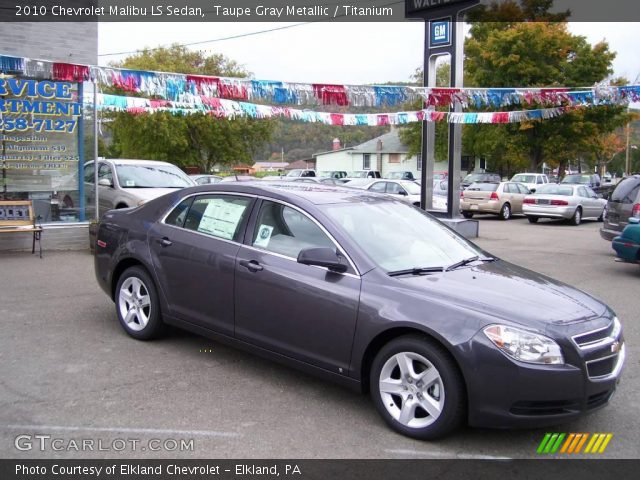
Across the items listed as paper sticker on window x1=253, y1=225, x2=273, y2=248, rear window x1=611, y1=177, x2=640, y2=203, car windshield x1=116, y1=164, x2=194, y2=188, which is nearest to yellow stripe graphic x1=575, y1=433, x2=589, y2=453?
paper sticker on window x1=253, y1=225, x2=273, y2=248

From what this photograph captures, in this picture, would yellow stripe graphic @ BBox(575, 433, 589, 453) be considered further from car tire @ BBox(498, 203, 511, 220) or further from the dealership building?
car tire @ BBox(498, 203, 511, 220)

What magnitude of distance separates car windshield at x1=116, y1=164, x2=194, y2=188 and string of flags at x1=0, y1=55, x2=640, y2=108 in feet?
6.02

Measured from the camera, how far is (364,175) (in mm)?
45500

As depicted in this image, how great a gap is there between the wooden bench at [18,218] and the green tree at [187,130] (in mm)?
23445

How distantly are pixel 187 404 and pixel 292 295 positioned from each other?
1081 millimetres

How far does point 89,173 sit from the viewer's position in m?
13.0

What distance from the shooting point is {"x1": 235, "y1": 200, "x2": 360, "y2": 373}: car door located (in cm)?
441

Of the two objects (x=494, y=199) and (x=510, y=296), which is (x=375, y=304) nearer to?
(x=510, y=296)

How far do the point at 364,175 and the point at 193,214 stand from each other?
132ft

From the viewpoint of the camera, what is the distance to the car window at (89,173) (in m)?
12.8

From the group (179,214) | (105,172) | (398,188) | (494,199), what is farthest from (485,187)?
(179,214)
